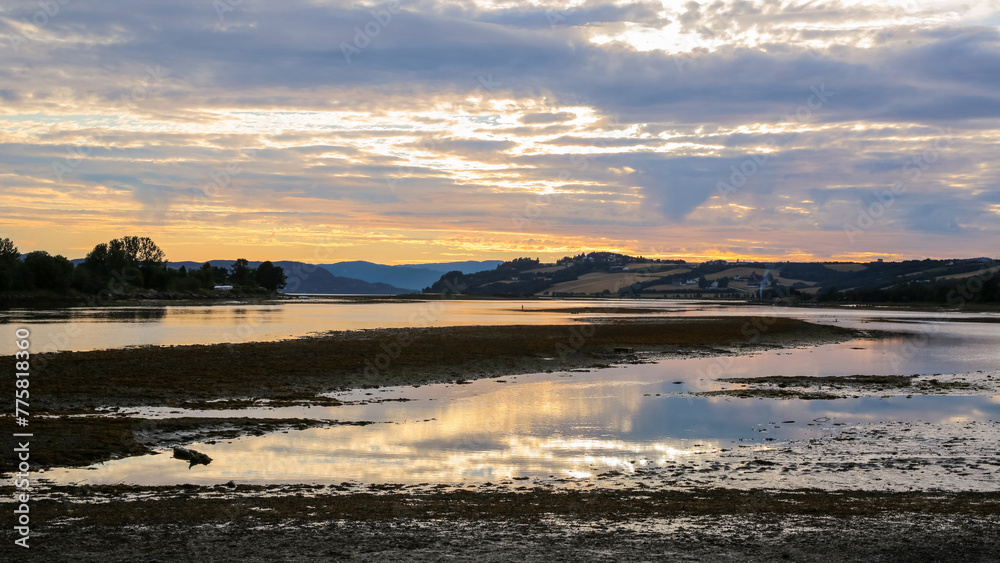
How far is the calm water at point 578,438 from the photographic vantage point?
53.3 ft

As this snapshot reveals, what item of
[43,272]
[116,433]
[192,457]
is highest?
[43,272]

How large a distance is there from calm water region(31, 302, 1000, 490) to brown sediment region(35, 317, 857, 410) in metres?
3.06

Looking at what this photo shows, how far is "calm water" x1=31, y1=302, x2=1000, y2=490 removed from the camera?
639 inches

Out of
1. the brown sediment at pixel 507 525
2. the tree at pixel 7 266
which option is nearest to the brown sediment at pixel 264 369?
the brown sediment at pixel 507 525

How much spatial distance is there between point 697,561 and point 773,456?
9400mm

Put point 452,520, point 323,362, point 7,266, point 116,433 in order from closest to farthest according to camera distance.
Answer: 1. point 452,520
2. point 116,433
3. point 323,362
4. point 7,266

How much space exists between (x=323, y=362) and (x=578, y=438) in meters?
19.7

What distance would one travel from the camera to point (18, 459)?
16.1m

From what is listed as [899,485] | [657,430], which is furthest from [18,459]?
[899,485]

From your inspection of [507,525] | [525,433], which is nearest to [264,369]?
[525,433]

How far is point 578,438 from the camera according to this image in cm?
2106

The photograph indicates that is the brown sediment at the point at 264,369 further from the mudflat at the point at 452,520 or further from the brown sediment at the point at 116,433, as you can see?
the mudflat at the point at 452,520

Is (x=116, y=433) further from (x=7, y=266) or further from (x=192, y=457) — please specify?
(x=7, y=266)

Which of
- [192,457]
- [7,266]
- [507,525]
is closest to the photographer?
[507,525]
